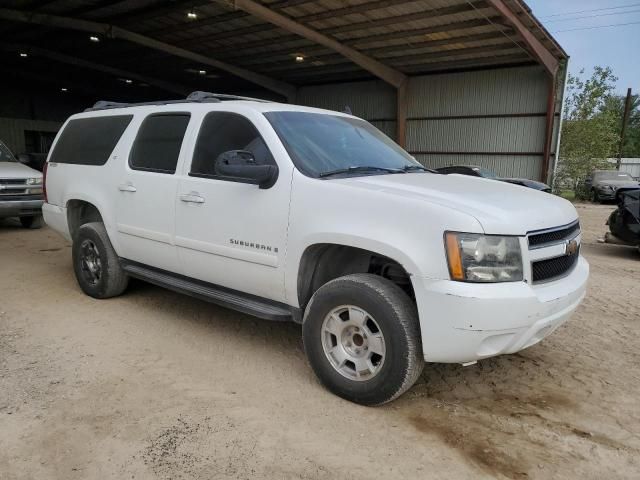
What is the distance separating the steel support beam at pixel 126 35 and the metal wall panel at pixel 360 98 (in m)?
2.31

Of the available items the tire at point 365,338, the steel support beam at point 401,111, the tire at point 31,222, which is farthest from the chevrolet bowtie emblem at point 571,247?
the steel support beam at point 401,111

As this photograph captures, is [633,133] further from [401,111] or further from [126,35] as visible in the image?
[126,35]

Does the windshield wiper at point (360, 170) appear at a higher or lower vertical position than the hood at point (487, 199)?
higher

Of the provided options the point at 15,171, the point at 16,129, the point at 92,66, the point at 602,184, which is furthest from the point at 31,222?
the point at 16,129

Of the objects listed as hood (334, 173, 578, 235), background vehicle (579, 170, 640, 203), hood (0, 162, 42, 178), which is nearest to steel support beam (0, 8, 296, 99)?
hood (0, 162, 42, 178)

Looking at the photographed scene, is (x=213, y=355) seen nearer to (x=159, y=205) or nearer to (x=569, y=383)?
(x=159, y=205)

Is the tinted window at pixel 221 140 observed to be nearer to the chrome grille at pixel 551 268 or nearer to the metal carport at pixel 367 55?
the chrome grille at pixel 551 268

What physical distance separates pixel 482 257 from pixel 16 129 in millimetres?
34544

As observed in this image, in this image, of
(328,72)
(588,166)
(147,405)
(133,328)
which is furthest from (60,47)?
(588,166)

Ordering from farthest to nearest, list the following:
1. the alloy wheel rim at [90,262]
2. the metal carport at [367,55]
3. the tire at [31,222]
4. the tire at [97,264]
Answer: the metal carport at [367,55] < the tire at [31,222] < the alloy wheel rim at [90,262] < the tire at [97,264]

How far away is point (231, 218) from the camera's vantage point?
368cm

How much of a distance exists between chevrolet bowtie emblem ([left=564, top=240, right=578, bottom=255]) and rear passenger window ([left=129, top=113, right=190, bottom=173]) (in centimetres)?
304

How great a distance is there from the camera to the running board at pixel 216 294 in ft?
11.7

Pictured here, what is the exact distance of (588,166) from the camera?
2336 centimetres
